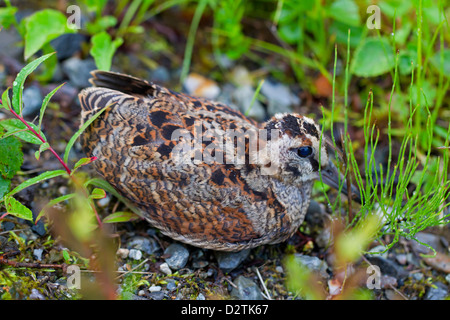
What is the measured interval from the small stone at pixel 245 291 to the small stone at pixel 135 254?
75cm

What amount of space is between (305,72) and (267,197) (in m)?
2.21

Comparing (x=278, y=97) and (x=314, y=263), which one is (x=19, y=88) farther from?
(x=278, y=97)

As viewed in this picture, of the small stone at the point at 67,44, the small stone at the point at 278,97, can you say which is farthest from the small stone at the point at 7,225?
the small stone at the point at 278,97

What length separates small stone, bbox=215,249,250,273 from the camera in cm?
385

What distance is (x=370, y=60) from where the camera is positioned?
482cm

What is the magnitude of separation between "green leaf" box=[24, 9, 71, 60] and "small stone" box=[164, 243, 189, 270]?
6.77ft

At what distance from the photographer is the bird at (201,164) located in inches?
142

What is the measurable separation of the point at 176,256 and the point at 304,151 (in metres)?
1.25

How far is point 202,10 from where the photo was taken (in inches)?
218

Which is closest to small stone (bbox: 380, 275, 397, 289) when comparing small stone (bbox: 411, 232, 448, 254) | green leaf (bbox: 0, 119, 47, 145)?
small stone (bbox: 411, 232, 448, 254)
